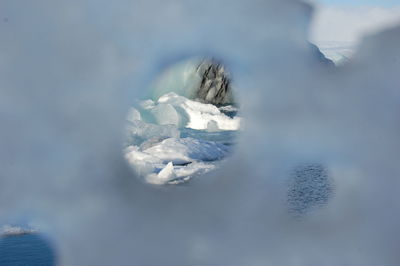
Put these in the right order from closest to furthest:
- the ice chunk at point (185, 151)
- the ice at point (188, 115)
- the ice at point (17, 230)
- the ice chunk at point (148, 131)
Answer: the ice at point (17, 230) < the ice chunk at point (185, 151) < the ice chunk at point (148, 131) < the ice at point (188, 115)

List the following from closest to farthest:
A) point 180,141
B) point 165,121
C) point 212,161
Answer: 1. point 212,161
2. point 180,141
3. point 165,121

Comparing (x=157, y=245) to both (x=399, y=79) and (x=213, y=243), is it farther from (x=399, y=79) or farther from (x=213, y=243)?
(x=399, y=79)

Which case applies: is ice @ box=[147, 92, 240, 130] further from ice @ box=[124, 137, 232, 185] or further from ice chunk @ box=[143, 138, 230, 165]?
ice chunk @ box=[143, 138, 230, 165]

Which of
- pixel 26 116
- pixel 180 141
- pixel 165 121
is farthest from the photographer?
pixel 165 121

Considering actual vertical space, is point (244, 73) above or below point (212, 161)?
above

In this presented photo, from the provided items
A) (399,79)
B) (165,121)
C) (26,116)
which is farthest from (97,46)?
(165,121)

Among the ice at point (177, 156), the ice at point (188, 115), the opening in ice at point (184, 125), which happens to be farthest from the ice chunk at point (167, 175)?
the ice at point (188, 115)

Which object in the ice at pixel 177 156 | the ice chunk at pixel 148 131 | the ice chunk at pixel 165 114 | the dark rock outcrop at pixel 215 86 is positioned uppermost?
the dark rock outcrop at pixel 215 86

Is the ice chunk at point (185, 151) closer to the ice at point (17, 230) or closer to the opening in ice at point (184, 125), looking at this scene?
the opening in ice at point (184, 125)
